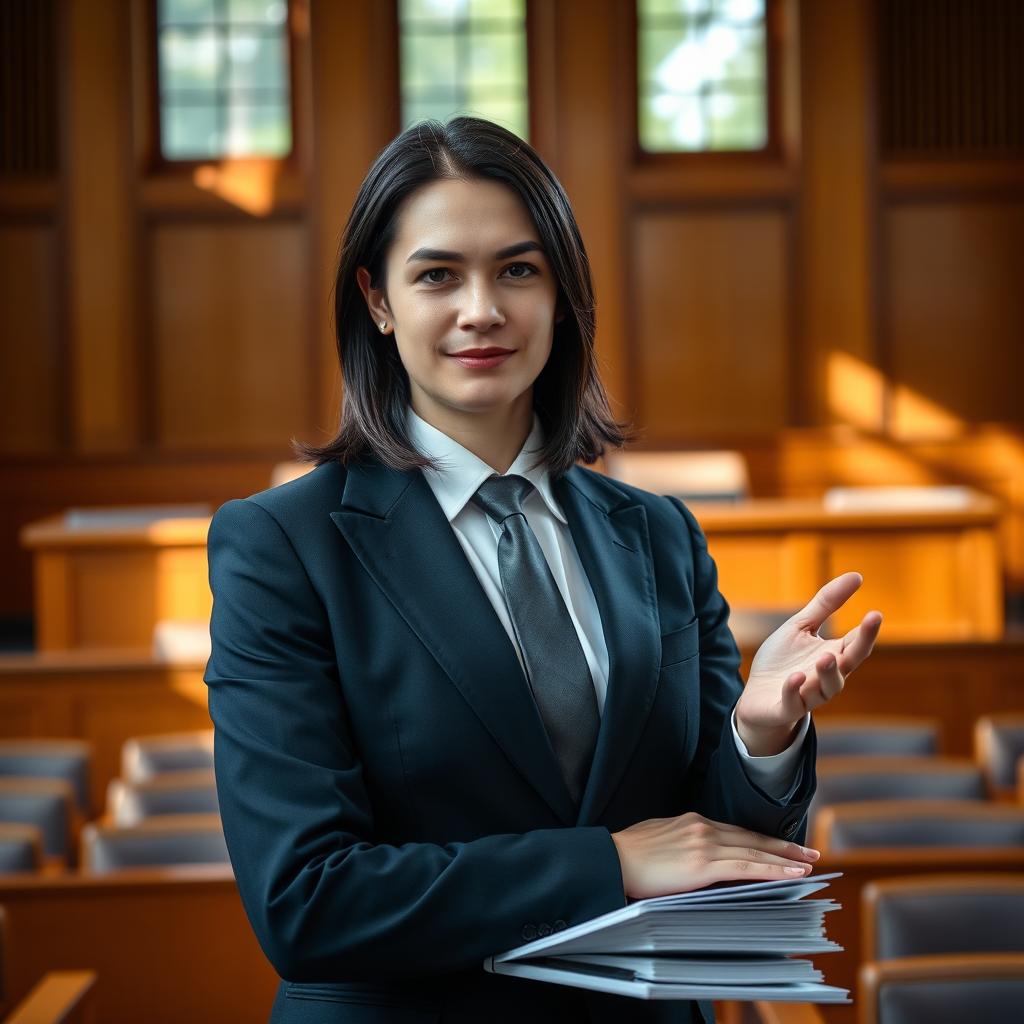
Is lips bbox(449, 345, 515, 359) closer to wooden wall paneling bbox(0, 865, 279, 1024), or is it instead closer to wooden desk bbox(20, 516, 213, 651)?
wooden wall paneling bbox(0, 865, 279, 1024)

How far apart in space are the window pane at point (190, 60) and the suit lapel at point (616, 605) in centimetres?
856

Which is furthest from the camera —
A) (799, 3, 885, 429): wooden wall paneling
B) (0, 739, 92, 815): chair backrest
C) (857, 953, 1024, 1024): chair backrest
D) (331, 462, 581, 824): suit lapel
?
(799, 3, 885, 429): wooden wall paneling

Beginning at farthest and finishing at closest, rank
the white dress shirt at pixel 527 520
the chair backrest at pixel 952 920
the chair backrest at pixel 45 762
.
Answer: the chair backrest at pixel 45 762 → the chair backrest at pixel 952 920 → the white dress shirt at pixel 527 520

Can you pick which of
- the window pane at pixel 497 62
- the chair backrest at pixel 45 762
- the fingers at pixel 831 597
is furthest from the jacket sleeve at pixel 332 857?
the window pane at pixel 497 62

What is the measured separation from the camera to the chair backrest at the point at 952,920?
9.01 feet

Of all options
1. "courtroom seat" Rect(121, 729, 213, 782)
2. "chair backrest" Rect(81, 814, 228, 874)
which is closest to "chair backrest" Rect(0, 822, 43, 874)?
"chair backrest" Rect(81, 814, 228, 874)

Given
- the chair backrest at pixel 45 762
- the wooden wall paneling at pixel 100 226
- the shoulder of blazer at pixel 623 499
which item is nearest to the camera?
the shoulder of blazer at pixel 623 499

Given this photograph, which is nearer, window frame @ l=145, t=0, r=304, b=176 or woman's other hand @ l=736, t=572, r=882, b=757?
woman's other hand @ l=736, t=572, r=882, b=757

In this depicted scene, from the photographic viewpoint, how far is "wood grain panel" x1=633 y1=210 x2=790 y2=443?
9.60 m

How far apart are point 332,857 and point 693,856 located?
0.35 metres

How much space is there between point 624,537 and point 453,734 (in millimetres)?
359

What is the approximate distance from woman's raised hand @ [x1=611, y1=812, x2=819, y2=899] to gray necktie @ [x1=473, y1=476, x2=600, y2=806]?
0.32 ft

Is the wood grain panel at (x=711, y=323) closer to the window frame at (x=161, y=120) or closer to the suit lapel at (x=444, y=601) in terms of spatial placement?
the window frame at (x=161, y=120)

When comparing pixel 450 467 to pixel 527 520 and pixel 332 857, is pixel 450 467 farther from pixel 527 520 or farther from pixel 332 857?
pixel 332 857
